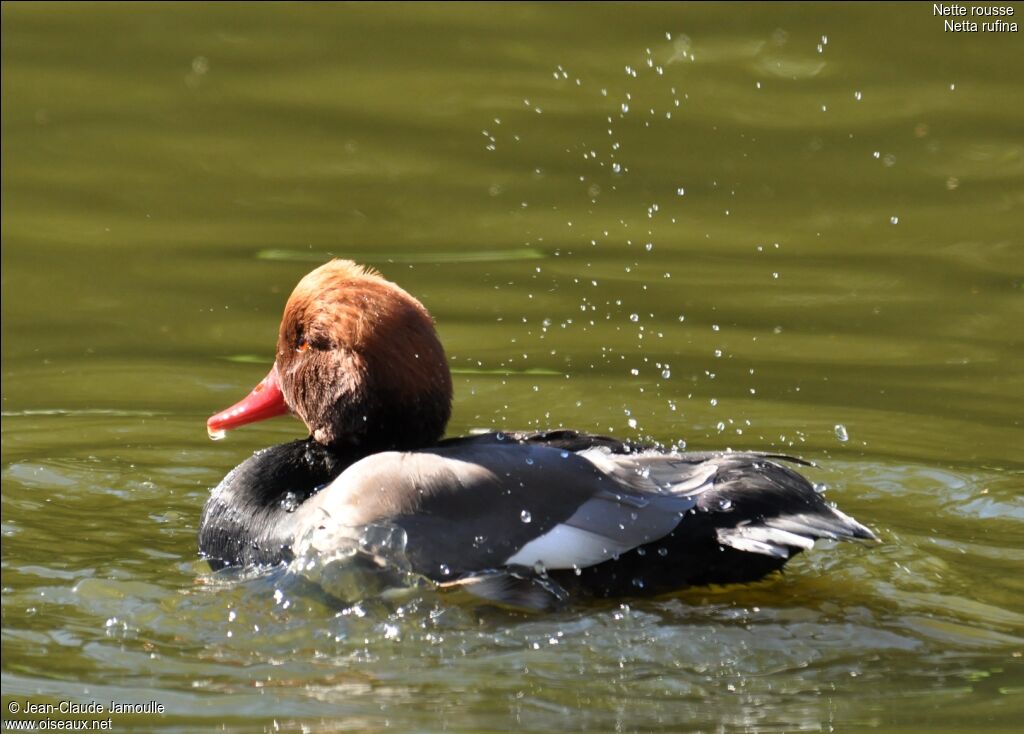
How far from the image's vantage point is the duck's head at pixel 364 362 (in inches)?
223

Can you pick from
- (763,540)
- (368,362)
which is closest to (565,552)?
(763,540)

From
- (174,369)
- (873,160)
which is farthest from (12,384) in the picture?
(873,160)

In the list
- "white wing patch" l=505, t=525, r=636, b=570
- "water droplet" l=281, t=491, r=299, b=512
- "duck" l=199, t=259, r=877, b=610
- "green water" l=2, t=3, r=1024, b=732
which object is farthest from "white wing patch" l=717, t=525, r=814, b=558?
"water droplet" l=281, t=491, r=299, b=512

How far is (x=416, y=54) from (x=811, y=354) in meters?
3.65

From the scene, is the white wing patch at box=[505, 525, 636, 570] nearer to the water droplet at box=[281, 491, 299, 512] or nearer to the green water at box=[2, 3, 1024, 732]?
the green water at box=[2, 3, 1024, 732]

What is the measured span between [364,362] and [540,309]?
2472mm

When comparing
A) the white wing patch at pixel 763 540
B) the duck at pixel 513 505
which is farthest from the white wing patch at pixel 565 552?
the white wing patch at pixel 763 540

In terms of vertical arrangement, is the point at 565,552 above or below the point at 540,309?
below

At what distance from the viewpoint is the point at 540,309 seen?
26.4 feet

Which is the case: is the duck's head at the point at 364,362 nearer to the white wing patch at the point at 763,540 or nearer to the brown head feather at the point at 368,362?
the brown head feather at the point at 368,362

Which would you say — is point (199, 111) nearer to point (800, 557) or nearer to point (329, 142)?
point (329, 142)

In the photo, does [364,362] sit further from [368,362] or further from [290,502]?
[290,502]

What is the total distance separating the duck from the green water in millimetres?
147

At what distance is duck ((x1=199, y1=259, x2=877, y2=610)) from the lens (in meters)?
5.17
